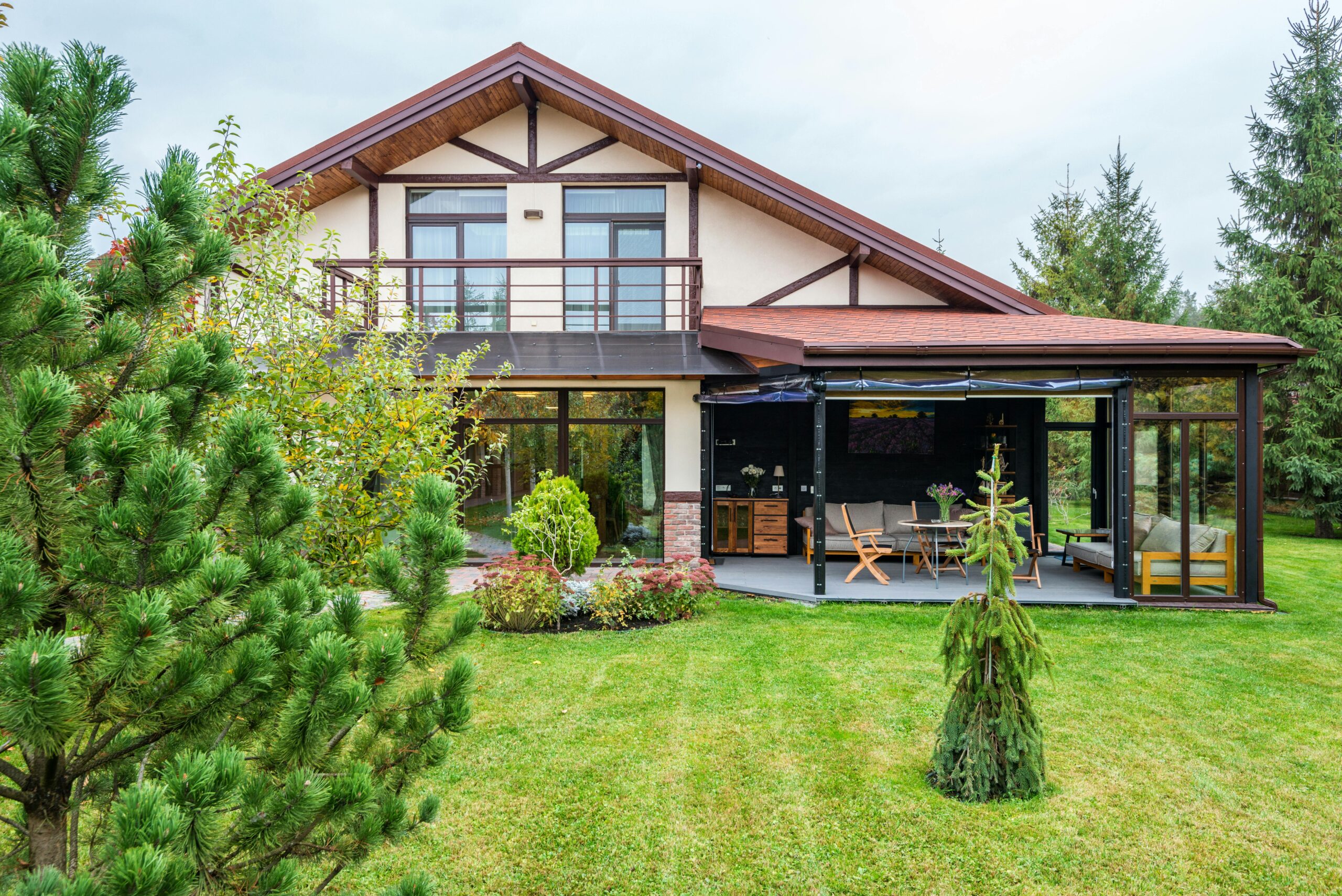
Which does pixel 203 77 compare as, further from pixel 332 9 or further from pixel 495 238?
pixel 495 238

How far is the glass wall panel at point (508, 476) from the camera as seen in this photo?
33.9 feet

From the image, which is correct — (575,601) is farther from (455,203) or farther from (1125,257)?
(1125,257)

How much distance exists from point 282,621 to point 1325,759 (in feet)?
18.2

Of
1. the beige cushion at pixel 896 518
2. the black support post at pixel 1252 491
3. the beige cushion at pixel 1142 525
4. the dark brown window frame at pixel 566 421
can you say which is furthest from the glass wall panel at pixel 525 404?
the black support post at pixel 1252 491

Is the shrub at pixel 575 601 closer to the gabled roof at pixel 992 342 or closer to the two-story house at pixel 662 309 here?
the two-story house at pixel 662 309

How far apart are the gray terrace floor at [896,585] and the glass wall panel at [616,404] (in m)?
2.55

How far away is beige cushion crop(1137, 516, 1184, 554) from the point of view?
7914mm

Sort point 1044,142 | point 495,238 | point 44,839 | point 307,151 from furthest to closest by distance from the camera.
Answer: point 1044,142 < point 495,238 < point 307,151 < point 44,839

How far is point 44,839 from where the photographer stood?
4.88ft

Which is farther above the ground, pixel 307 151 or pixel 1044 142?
pixel 1044 142

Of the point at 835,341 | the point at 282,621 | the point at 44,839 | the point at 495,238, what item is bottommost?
the point at 44,839

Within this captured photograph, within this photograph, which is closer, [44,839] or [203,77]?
[44,839]

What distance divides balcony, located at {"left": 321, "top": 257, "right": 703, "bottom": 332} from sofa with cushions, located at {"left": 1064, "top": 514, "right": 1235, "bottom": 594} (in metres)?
6.21

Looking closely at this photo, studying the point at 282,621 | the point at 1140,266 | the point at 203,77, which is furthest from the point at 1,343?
the point at 203,77
